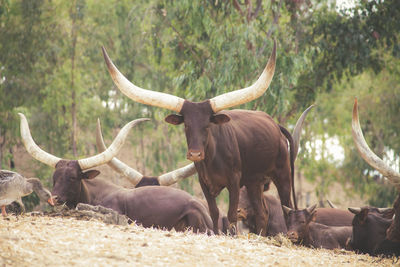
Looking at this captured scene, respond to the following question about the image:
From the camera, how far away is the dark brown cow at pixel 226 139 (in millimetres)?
7672

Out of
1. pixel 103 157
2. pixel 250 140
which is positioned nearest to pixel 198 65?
pixel 103 157

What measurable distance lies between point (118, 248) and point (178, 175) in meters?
5.92

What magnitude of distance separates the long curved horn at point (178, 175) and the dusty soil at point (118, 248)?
4.26 m

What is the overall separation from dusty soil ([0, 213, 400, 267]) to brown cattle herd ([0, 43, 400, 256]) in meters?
0.96

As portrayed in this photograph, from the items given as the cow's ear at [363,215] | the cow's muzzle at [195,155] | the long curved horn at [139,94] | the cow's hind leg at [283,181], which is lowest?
the cow's ear at [363,215]

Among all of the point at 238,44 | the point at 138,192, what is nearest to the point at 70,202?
the point at 138,192

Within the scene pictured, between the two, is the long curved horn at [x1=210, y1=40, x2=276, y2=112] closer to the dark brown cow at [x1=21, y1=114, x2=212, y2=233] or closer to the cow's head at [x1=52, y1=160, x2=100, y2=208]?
the dark brown cow at [x1=21, y1=114, x2=212, y2=233]

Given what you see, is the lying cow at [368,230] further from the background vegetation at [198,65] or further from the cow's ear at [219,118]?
the background vegetation at [198,65]

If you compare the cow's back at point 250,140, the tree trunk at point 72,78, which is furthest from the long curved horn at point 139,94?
the tree trunk at point 72,78

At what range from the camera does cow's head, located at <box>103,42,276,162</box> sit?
751 centimetres

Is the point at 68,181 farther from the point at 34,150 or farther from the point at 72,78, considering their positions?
the point at 72,78

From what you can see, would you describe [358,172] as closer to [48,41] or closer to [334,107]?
[334,107]

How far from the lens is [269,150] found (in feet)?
29.1

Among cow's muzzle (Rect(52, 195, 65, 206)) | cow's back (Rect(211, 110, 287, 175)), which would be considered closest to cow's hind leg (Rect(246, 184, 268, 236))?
cow's back (Rect(211, 110, 287, 175))
